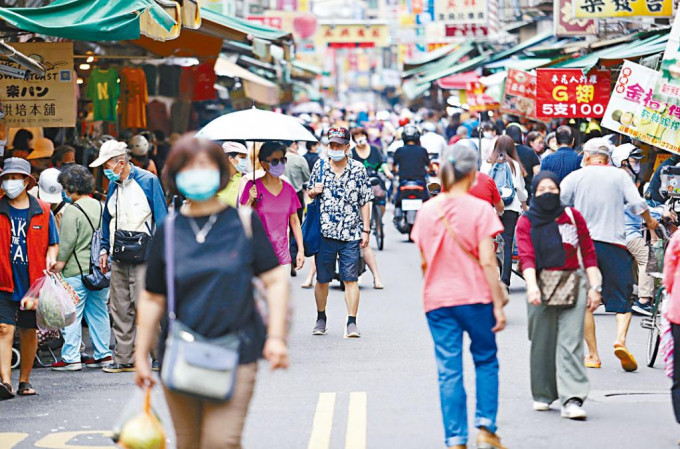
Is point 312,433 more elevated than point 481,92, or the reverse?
point 481,92

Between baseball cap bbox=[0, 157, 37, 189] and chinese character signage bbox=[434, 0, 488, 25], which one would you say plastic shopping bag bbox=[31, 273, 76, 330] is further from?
chinese character signage bbox=[434, 0, 488, 25]

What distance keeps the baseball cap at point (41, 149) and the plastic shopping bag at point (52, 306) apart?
4967 mm

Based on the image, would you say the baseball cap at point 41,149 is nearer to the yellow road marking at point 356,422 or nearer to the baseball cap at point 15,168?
the baseball cap at point 15,168

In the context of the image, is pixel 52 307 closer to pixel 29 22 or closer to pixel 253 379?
pixel 29 22

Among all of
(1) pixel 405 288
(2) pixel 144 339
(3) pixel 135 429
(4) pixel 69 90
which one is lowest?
(1) pixel 405 288

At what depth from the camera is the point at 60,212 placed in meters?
11.4

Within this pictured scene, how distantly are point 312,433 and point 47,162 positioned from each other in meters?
7.78

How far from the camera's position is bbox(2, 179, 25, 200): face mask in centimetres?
955

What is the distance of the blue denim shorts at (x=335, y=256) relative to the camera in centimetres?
1189

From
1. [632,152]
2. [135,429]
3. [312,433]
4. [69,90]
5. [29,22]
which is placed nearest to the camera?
[135,429]

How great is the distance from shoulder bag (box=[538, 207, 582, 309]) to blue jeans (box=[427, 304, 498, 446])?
1.30 m

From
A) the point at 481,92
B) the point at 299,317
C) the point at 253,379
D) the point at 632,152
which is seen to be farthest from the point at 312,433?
the point at 481,92

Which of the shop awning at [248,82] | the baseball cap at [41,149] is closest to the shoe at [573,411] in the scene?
the baseball cap at [41,149]

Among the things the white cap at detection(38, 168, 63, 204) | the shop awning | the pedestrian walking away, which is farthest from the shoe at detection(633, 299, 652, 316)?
the shop awning
